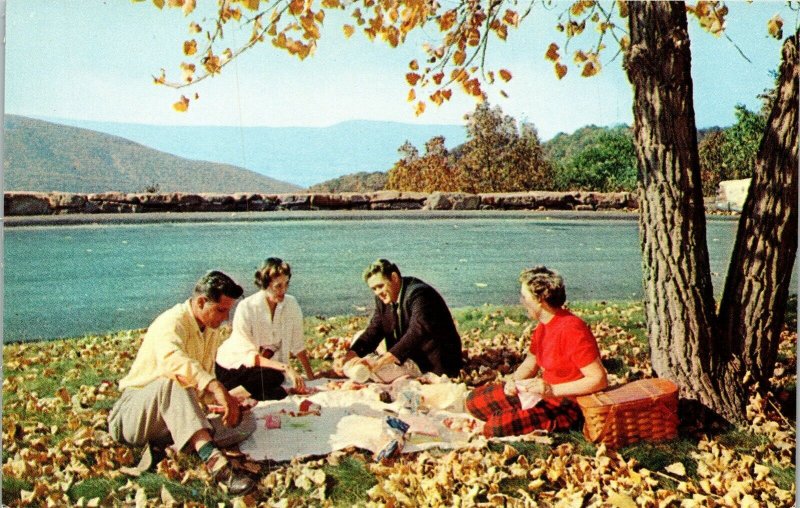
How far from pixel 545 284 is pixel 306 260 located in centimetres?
141

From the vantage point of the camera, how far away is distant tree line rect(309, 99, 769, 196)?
5219 mm

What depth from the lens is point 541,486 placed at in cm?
470

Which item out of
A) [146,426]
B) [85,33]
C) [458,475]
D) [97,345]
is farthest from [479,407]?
[85,33]

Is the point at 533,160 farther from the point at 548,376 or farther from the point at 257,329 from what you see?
the point at 257,329

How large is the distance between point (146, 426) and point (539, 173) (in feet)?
9.24

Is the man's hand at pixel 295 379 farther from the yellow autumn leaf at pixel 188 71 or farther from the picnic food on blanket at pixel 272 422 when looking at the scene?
the yellow autumn leaf at pixel 188 71

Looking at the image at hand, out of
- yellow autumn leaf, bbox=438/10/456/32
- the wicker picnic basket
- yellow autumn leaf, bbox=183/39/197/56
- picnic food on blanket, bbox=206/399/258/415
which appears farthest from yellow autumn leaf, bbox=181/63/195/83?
the wicker picnic basket

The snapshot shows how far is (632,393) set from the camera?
194 inches

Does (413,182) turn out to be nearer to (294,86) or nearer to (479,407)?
(294,86)

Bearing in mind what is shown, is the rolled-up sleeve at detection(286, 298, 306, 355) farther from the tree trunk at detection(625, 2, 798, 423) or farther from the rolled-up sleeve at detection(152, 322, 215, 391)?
the tree trunk at detection(625, 2, 798, 423)

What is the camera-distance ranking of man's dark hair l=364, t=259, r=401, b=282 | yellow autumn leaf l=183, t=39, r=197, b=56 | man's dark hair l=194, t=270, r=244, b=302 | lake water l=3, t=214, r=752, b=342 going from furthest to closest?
man's dark hair l=364, t=259, r=401, b=282
lake water l=3, t=214, r=752, b=342
yellow autumn leaf l=183, t=39, r=197, b=56
man's dark hair l=194, t=270, r=244, b=302

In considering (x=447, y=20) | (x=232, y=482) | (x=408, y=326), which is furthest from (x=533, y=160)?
(x=232, y=482)

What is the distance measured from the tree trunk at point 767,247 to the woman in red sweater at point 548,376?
1.02 metres

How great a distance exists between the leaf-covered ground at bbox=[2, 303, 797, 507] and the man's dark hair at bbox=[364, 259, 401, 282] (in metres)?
0.32
